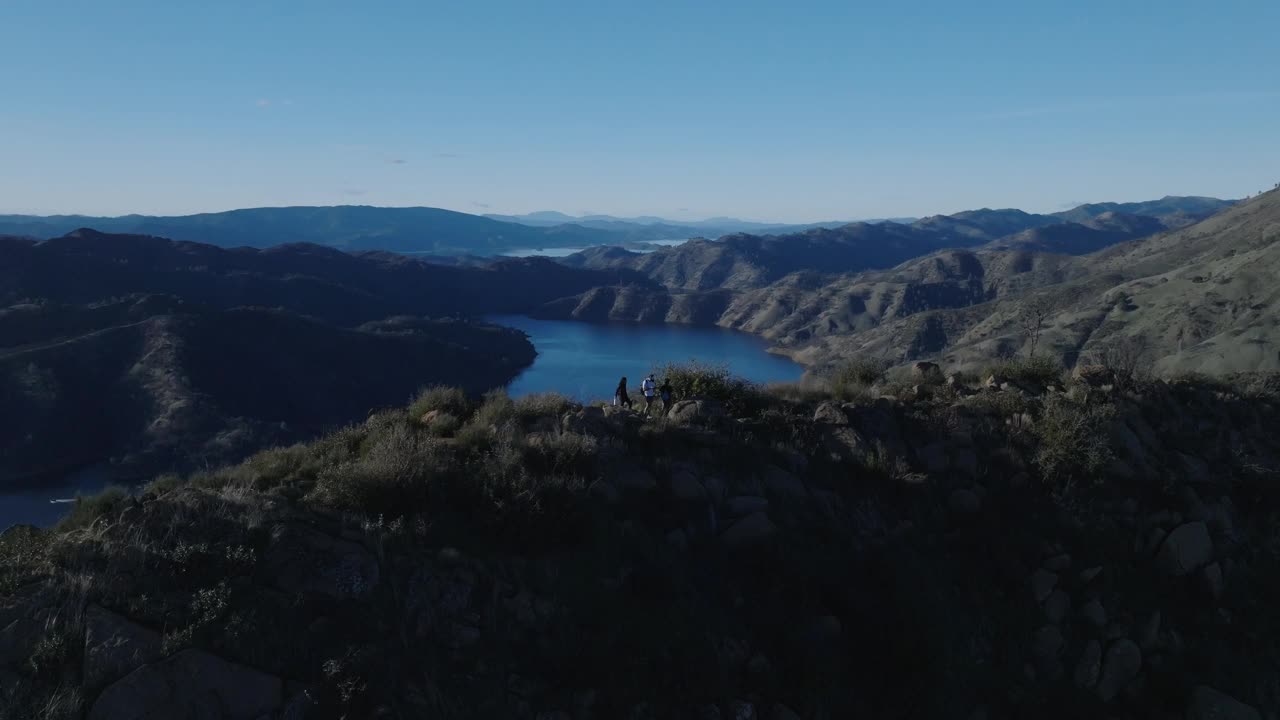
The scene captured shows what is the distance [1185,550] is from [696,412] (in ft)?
21.7

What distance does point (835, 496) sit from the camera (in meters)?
9.41

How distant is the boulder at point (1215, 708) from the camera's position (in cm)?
792

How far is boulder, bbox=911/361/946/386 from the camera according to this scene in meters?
13.9

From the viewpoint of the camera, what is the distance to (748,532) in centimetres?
823

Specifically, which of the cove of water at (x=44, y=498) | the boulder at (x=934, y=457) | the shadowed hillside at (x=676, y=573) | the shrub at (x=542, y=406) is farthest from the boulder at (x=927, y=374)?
the cove of water at (x=44, y=498)

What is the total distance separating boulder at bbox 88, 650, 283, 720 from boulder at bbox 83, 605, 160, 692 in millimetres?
107

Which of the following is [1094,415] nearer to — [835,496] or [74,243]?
[835,496]

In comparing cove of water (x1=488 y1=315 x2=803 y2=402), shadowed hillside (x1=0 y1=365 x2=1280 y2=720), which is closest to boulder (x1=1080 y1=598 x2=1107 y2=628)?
shadowed hillside (x1=0 y1=365 x2=1280 y2=720)

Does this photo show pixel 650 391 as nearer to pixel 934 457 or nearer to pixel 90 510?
pixel 934 457

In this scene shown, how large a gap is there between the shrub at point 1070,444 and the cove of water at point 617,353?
6683 centimetres

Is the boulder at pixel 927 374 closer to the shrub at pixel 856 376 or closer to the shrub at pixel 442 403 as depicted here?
the shrub at pixel 856 376

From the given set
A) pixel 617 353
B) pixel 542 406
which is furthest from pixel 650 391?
pixel 617 353

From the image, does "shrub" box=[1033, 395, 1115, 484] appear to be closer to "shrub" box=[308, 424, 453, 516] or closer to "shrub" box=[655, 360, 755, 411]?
"shrub" box=[655, 360, 755, 411]

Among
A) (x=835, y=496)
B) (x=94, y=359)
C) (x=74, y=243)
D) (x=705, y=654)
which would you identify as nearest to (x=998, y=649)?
(x=835, y=496)
